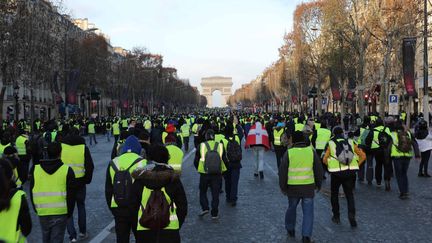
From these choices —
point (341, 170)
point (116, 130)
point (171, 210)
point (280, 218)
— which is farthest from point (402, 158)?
point (116, 130)

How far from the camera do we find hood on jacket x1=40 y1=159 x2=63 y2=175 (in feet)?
19.3

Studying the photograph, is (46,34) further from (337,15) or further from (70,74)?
(337,15)

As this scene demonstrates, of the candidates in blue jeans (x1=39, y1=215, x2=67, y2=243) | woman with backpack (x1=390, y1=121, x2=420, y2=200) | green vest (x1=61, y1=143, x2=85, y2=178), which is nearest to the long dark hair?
blue jeans (x1=39, y1=215, x2=67, y2=243)

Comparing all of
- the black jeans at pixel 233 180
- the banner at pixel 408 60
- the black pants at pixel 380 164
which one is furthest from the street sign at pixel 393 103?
the black jeans at pixel 233 180

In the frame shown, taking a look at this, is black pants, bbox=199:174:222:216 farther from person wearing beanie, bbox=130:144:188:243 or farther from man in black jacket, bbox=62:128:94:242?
person wearing beanie, bbox=130:144:188:243

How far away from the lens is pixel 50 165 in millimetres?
5895

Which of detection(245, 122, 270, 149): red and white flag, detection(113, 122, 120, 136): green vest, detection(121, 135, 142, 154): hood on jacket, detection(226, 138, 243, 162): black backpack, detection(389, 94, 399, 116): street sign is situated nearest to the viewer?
detection(121, 135, 142, 154): hood on jacket

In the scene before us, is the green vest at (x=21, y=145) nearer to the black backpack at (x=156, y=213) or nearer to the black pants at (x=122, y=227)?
the black pants at (x=122, y=227)

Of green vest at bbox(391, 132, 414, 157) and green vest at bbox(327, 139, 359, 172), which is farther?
green vest at bbox(391, 132, 414, 157)

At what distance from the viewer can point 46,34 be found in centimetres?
3791

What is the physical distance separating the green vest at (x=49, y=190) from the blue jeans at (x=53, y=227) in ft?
0.26

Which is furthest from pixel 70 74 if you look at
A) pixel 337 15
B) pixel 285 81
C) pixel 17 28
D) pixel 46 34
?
pixel 285 81

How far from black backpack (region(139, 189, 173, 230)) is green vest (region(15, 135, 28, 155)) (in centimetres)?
997

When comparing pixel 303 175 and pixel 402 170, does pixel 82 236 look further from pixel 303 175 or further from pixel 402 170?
pixel 402 170
